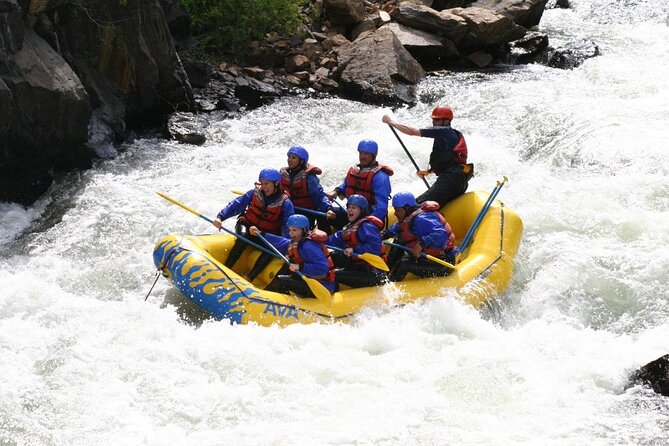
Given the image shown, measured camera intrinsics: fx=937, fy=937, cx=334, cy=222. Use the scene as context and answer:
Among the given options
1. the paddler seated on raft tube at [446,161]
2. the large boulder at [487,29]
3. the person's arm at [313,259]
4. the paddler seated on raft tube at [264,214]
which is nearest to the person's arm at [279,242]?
the paddler seated on raft tube at [264,214]

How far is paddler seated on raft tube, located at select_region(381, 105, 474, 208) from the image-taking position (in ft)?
28.6

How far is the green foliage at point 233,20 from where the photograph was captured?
45.5 ft

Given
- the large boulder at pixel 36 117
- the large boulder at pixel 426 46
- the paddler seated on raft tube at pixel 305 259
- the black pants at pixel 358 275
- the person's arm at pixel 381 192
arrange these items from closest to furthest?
1. the paddler seated on raft tube at pixel 305 259
2. the black pants at pixel 358 275
3. the person's arm at pixel 381 192
4. the large boulder at pixel 36 117
5. the large boulder at pixel 426 46

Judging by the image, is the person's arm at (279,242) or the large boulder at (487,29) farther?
the large boulder at (487,29)

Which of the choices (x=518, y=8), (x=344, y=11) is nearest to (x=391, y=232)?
(x=344, y=11)

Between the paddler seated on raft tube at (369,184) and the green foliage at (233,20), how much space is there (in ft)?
19.9

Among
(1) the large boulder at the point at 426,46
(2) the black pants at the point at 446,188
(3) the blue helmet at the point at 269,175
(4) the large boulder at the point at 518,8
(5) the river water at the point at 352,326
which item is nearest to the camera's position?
(5) the river water at the point at 352,326

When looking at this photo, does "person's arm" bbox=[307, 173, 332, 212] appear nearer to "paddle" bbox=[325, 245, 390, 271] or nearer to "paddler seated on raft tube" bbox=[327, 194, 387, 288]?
"paddler seated on raft tube" bbox=[327, 194, 387, 288]

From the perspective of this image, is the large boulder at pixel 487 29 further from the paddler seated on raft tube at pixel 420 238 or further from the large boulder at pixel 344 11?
the paddler seated on raft tube at pixel 420 238

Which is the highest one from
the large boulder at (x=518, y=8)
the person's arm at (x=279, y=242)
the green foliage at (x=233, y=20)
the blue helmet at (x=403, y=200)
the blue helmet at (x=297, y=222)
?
the blue helmet at (x=297, y=222)

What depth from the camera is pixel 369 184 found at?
8367 millimetres

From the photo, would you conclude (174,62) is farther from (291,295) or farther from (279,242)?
(291,295)

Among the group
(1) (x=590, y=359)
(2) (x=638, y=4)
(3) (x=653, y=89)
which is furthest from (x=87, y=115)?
(2) (x=638, y=4)

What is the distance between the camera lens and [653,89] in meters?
12.9
